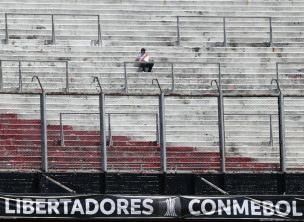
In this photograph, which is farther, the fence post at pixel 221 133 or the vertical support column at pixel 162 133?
the fence post at pixel 221 133

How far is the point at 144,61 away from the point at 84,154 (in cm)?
818

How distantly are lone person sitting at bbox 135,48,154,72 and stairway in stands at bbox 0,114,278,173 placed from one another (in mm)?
6965

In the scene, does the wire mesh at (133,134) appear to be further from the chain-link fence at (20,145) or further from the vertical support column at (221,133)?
the chain-link fence at (20,145)

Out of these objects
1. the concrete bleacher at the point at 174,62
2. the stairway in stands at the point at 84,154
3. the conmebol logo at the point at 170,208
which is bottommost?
the conmebol logo at the point at 170,208

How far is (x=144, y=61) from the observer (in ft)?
114

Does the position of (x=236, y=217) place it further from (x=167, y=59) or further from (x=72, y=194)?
(x=167, y=59)

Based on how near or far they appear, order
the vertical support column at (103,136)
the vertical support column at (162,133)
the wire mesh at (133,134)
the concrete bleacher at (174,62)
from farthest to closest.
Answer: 1. the concrete bleacher at (174,62)
2. the vertical support column at (162,133)
3. the wire mesh at (133,134)
4. the vertical support column at (103,136)

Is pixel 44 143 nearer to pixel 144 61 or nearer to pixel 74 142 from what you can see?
pixel 74 142

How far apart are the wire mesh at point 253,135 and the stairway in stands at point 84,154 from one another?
12 cm

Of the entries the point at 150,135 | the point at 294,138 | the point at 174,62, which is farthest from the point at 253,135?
the point at 174,62

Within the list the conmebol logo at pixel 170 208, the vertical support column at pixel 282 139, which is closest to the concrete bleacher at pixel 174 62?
the vertical support column at pixel 282 139

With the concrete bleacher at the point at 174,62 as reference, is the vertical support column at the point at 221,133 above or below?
below

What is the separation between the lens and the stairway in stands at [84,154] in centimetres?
2666

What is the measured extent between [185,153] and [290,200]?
6.33ft
